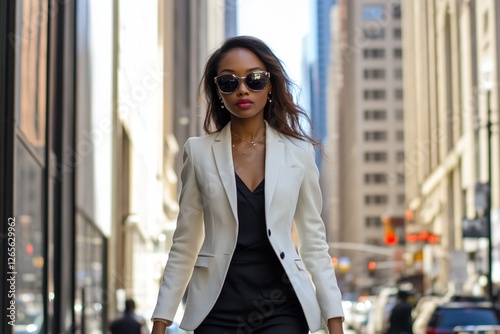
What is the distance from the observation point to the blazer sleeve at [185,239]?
4152 millimetres

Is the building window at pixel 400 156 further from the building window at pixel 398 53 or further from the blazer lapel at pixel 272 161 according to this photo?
the blazer lapel at pixel 272 161

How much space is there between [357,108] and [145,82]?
118 meters

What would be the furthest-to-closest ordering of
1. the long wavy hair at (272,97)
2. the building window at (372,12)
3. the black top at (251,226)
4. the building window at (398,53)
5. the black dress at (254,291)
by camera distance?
the building window at (372,12) < the building window at (398,53) < the long wavy hair at (272,97) < the black top at (251,226) < the black dress at (254,291)

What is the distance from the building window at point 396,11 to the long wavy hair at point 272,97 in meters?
142

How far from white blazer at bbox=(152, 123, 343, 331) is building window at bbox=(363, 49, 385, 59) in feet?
492

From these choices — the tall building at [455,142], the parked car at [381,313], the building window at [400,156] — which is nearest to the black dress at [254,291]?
the tall building at [455,142]

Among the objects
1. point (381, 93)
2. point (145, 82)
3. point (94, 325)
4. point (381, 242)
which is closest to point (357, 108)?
point (381, 93)

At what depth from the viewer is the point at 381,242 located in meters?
148

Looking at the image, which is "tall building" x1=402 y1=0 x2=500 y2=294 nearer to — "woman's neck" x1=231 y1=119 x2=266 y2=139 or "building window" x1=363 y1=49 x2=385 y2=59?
"woman's neck" x1=231 y1=119 x2=266 y2=139

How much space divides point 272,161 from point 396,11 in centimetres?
14668

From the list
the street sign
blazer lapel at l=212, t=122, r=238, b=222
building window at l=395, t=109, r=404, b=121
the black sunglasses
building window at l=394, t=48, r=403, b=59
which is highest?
building window at l=394, t=48, r=403, b=59

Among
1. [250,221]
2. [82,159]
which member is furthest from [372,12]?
[250,221]

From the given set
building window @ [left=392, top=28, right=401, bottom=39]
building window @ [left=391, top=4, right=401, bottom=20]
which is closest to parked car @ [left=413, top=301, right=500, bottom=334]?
building window @ [left=391, top=4, right=401, bottom=20]

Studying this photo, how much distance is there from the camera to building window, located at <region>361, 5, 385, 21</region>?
15879 centimetres
